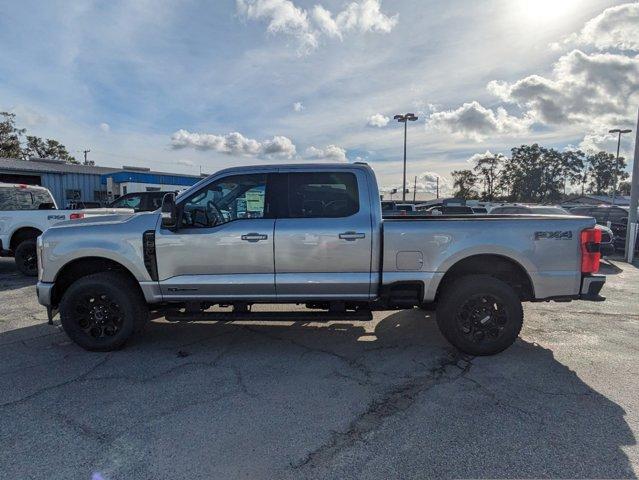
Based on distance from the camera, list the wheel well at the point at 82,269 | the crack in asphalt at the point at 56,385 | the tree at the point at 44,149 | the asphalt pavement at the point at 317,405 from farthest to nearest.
A: the tree at the point at 44,149, the wheel well at the point at 82,269, the crack in asphalt at the point at 56,385, the asphalt pavement at the point at 317,405

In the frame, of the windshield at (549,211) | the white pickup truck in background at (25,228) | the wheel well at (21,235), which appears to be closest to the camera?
the white pickup truck in background at (25,228)

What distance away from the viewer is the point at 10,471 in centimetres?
255

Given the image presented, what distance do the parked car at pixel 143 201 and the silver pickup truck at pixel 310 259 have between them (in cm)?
739

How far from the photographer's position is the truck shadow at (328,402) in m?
2.71

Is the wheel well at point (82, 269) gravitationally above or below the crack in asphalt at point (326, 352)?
above

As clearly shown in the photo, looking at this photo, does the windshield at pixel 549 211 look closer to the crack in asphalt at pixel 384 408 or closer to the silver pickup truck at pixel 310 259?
the silver pickup truck at pixel 310 259

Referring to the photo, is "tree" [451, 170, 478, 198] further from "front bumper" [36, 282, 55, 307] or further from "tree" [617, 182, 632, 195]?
"front bumper" [36, 282, 55, 307]

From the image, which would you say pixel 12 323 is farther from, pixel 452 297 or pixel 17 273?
pixel 452 297

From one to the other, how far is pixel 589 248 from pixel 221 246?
3798mm

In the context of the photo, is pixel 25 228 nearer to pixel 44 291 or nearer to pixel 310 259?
Result: pixel 44 291

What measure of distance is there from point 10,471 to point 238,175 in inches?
120

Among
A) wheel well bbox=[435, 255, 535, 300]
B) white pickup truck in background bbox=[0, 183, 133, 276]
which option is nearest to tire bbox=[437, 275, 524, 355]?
wheel well bbox=[435, 255, 535, 300]

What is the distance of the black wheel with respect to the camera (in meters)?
8.80

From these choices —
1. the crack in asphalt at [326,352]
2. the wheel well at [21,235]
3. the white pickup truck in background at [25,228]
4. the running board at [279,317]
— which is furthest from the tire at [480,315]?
the wheel well at [21,235]
